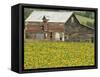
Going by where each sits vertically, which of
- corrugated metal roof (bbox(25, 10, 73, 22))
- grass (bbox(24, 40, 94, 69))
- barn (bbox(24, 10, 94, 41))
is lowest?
grass (bbox(24, 40, 94, 69))

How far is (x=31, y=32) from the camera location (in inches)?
95.8

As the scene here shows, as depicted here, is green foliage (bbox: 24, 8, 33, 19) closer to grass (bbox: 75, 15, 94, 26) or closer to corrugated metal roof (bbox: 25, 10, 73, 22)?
corrugated metal roof (bbox: 25, 10, 73, 22)

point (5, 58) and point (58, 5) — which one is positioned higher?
point (58, 5)

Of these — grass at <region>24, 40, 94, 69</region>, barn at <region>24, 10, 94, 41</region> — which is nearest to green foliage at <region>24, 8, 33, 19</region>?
barn at <region>24, 10, 94, 41</region>

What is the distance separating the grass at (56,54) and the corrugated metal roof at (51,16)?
0.66 ft

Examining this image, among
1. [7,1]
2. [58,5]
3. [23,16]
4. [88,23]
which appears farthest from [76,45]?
[7,1]

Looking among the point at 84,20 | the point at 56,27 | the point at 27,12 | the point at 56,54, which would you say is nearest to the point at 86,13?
the point at 84,20

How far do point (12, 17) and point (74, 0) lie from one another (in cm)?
63

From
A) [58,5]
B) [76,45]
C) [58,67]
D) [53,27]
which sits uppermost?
[58,5]

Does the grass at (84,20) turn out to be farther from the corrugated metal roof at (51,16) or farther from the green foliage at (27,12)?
the green foliage at (27,12)

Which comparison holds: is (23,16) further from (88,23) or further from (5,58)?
(88,23)

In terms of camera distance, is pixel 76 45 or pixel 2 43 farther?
pixel 76 45

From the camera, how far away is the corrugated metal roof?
2.44 metres

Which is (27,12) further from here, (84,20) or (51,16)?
(84,20)
